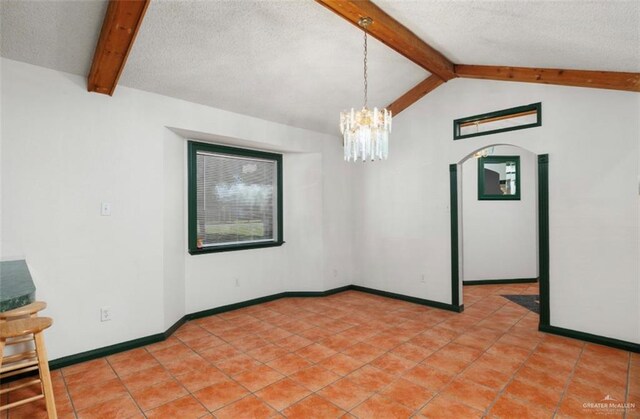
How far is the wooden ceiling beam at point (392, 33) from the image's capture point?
2.64 metres

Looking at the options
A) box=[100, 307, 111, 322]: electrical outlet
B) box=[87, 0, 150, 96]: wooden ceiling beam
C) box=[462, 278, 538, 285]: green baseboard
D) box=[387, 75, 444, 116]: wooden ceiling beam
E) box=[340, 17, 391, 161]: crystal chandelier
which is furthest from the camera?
box=[462, 278, 538, 285]: green baseboard

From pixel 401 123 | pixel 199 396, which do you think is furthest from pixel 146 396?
pixel 401 123

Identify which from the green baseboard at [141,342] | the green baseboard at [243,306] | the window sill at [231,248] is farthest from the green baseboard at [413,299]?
the window sill at [231,248]

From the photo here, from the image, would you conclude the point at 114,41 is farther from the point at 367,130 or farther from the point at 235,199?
the point at 235,199

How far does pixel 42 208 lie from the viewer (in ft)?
9.07

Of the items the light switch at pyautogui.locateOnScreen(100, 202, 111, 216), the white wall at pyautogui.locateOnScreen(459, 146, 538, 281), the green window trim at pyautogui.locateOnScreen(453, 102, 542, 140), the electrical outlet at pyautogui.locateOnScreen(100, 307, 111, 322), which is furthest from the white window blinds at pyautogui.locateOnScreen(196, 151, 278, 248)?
the white wall at pyautogui.locateOnScreen(459, 146, 538, 281)

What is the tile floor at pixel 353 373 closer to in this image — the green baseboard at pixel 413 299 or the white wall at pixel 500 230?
the green baseboard at pixel 413 299

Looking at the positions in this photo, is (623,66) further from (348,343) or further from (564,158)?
(348,343)

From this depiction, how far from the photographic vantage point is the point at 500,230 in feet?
19.5

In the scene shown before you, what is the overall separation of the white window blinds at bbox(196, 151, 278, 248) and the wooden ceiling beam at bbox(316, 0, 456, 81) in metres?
2.47

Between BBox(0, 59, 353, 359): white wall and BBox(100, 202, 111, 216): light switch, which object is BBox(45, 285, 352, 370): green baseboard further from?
BBox(100, 202, 111, 216): light switch

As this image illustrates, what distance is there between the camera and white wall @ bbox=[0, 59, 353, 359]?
8.86 feet

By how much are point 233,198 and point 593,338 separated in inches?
176

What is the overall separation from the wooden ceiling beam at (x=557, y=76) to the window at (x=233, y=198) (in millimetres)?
2924
